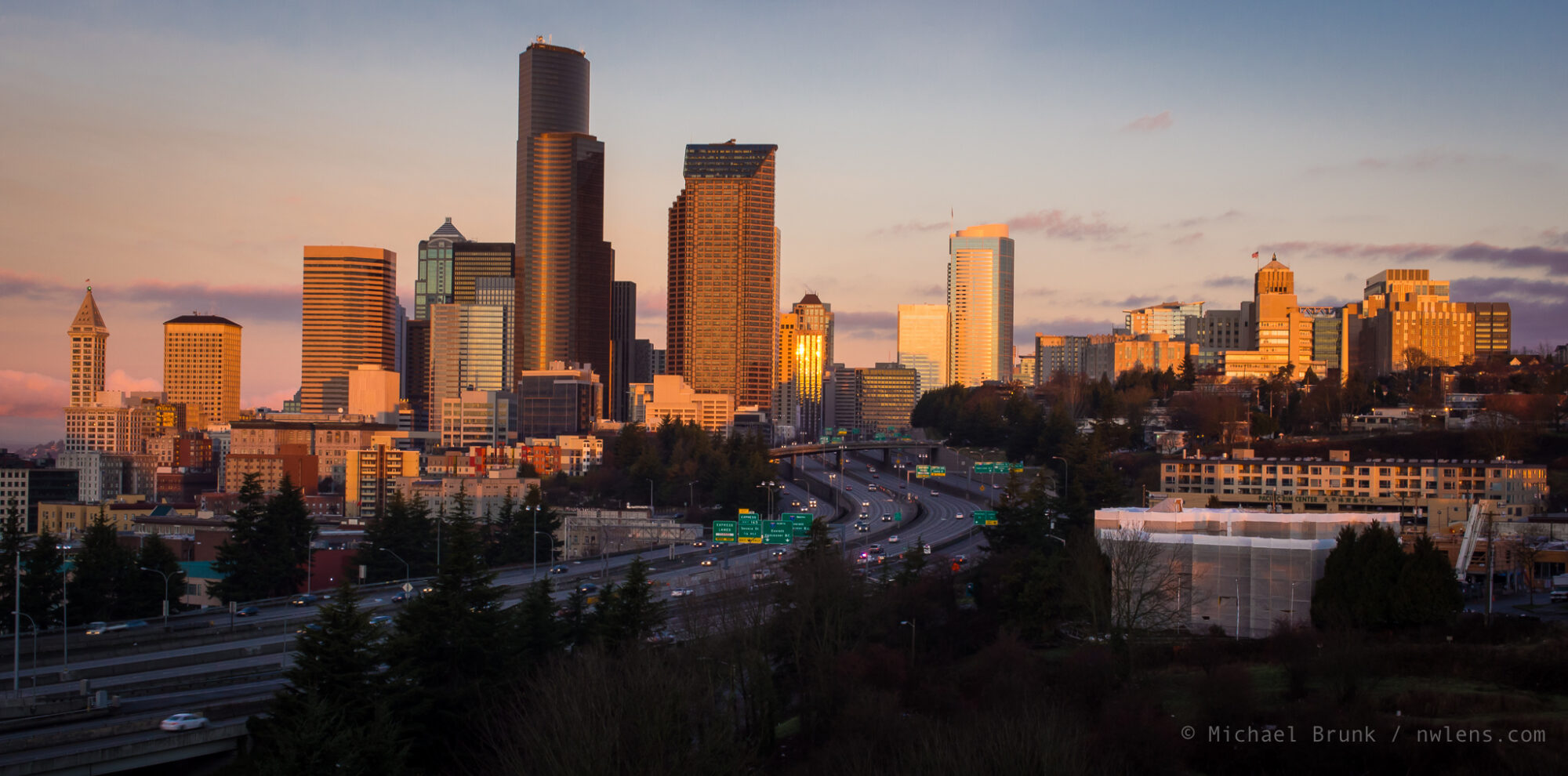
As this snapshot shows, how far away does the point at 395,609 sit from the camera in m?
56.3

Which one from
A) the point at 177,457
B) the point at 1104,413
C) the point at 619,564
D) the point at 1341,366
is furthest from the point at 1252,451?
the point at 177,457

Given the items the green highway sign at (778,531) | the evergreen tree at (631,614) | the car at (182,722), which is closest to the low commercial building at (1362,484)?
the green highway sign at (778,531)

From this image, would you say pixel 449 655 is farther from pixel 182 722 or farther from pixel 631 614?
pixel 182 722

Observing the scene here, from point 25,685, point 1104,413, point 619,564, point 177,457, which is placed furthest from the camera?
A: point 177,457

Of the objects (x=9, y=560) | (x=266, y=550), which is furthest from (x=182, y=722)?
(x=266, y=550)

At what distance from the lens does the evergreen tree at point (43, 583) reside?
182ft

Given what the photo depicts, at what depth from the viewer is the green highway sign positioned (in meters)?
65.4

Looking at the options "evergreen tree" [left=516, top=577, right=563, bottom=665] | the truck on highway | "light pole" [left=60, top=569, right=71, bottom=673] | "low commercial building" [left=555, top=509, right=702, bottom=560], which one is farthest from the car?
"low commercial building" [left=555, top=509, right=702, bottom=560]

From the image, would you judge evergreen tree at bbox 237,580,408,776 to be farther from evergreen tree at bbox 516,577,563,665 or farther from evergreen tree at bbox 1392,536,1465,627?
evergreen tree at bbox 1392,536,1465,627

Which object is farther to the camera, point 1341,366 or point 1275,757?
point 1341,366

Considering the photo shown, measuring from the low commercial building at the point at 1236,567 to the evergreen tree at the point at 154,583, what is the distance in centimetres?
4215

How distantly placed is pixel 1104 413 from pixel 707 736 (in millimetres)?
93727

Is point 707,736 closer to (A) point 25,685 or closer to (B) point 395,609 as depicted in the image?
(A) point 25,685

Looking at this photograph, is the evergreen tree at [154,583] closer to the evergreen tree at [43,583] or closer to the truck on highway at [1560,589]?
the evergreen tree at [43,583]
